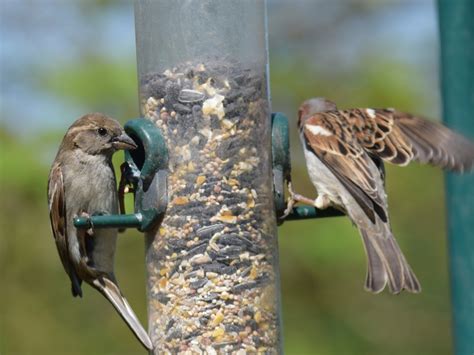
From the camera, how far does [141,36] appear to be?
6.12 metres

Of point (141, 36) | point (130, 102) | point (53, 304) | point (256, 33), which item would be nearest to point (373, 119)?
point (256, 33)

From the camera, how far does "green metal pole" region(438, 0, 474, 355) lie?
632 cm

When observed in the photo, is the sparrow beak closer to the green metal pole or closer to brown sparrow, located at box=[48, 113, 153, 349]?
brown sparrow, located at box=[48, 113, 153, 349]

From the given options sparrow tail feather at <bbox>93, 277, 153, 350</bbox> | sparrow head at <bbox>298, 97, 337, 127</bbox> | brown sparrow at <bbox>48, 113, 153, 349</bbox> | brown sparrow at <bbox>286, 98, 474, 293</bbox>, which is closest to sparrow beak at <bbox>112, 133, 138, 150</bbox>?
brown sparrow at <bbox>48, 113, 153, 349</bbox>

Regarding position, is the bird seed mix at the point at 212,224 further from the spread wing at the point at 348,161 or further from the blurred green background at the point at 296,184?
the blurred green background at the point at 296,184

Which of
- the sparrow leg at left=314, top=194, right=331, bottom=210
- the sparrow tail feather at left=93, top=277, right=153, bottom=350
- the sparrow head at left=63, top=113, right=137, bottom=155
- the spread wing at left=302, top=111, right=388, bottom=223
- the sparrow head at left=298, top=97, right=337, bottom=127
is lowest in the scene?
the sparrow tail feather at left=93, top=277, right=153, bottom=350

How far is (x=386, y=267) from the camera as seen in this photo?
6.42m

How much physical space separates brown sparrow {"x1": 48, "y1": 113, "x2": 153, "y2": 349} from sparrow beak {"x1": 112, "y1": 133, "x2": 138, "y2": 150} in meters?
0.11

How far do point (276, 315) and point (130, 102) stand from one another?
2975 millimetres

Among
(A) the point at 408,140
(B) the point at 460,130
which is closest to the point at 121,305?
(A) the point at 408,140

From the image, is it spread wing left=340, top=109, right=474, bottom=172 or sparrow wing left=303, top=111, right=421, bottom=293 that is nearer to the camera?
spread wing left=340, top=109, right=474, bottom=172

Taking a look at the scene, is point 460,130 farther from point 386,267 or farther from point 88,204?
point 88,204

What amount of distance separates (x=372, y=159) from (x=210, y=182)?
135cm

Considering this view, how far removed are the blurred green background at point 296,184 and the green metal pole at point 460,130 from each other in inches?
79.4
